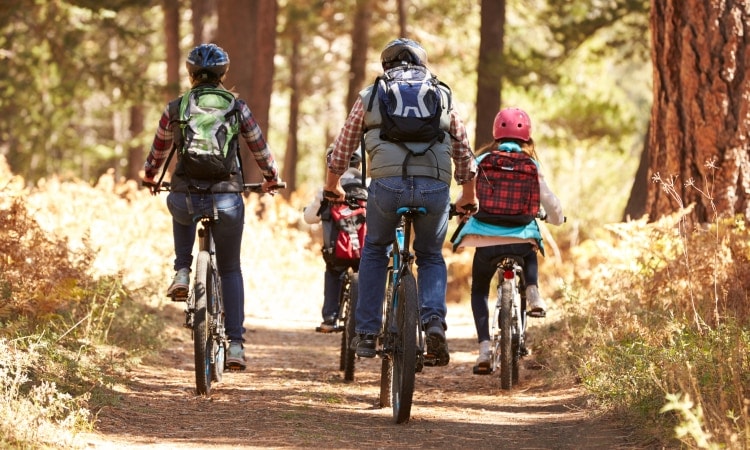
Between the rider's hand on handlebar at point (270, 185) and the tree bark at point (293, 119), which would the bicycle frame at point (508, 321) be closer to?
the rider's hand on handlebar at point (270, 185)

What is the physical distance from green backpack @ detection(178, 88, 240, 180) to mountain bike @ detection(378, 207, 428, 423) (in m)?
1.20

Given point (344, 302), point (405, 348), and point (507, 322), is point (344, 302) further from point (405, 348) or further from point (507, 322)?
point (405, 348)

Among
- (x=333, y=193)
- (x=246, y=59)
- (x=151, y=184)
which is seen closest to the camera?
(x=333, y=193)

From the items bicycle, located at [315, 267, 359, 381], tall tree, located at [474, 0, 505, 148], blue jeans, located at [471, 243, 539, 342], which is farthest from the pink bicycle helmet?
tall tree, located at [474, 0, 505, 148]

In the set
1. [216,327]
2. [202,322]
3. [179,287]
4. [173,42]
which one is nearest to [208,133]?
[179,287]

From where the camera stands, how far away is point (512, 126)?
8.27 meters

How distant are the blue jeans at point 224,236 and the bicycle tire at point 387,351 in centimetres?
110

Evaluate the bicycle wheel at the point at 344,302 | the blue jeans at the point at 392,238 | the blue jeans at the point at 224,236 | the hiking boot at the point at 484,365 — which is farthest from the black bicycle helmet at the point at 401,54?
the bicycle wheel at the point at 344,302

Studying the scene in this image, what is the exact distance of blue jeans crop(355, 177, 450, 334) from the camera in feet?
21.2

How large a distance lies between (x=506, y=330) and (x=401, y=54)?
90.3 inches

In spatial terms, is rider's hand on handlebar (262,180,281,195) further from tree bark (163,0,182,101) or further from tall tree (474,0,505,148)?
tree bark (163,0,182,101)

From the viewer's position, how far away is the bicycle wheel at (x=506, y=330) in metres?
8.06

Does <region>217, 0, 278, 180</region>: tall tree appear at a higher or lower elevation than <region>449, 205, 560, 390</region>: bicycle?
higher

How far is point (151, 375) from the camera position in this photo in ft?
28.1
